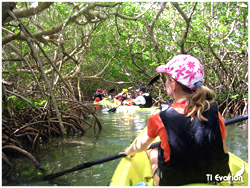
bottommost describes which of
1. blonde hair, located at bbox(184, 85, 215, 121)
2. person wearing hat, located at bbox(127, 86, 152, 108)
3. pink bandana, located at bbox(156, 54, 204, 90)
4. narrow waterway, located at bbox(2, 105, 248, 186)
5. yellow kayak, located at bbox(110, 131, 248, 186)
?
narrow waterway, located at bbox(2, 105, 248, 186)

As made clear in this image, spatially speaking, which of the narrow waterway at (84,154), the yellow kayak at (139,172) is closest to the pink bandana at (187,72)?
the yellow kayak at (139,172)

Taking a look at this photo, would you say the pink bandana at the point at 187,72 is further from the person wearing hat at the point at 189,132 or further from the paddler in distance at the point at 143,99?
the paddler in distance at the point at 143,99

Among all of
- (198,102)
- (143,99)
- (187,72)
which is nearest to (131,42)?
(143,99)

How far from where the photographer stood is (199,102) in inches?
58.4

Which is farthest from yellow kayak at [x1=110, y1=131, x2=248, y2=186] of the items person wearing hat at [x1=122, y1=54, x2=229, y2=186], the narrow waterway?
the narrow waterway

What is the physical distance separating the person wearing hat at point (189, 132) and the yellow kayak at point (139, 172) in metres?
0.25

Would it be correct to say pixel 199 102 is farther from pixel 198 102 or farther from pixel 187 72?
pixel 187 72

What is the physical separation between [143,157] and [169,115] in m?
1.23

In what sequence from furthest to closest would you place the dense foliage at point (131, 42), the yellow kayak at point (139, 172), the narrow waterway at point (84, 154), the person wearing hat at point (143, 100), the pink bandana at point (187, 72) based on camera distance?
the dense foliage at point (131, 42)
the person wearing hat at point (143, 100)
the narrow waterway at point (84, 154)
the yellow kayak at point (139, 172)
the pink bandana at point (187, 72)

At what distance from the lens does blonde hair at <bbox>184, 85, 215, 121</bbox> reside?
1.44 metres

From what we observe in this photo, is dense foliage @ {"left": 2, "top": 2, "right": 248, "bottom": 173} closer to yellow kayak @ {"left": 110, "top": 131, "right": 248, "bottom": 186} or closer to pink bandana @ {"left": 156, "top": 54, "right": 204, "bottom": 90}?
yellow kayak @ {"left": 110, "top": 131, "right": 248, "bottom": 186}

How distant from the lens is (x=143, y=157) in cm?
258

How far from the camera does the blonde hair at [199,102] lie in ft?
4.73

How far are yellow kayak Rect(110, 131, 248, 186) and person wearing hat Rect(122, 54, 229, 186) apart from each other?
0.25 metres
